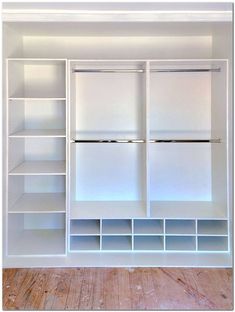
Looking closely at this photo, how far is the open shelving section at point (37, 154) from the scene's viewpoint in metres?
3.45

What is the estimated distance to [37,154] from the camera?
154 inches

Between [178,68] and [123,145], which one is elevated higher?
[178,68]

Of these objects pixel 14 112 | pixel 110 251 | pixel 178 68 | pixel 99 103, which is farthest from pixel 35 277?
pixel 178 68

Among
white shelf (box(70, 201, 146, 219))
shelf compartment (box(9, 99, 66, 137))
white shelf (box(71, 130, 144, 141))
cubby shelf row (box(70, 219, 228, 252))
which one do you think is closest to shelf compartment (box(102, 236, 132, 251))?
cubby shelf row (box(70, 219, 228, 252))

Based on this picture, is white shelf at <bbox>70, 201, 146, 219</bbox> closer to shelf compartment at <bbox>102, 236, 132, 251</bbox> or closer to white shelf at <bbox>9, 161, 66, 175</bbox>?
shelf compartment at <bbox>102, 236, 132, 251</bbox>

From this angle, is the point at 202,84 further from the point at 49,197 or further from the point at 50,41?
the point at 49,197

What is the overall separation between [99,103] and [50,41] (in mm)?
772

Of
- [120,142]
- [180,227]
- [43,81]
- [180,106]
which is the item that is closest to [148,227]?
[180,227]

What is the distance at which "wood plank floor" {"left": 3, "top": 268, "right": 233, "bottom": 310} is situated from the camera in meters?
2.55

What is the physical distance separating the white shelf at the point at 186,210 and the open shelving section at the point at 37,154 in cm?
89

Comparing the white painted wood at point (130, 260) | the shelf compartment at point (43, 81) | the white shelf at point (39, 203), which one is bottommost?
the white painted wood at point (130, 260)

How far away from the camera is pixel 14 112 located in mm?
3459

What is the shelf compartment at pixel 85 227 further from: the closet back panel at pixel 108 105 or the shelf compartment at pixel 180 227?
the closet back panel at pixel 108 105

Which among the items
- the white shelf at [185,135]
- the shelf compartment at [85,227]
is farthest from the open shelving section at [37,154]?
the white shelf at [185,135]
